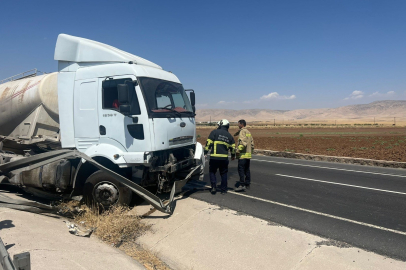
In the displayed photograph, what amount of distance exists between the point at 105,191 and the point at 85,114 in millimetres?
1662

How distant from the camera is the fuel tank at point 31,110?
6.76 m

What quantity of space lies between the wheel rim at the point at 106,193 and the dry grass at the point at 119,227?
17 centimetres

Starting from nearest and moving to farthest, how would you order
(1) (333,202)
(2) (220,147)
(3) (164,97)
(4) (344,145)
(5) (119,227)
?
1. (5) (119,227)
2. (3) (164,97)
3. (1) (333,202)
4. (2) (220,147)
5. (4) (344,145)

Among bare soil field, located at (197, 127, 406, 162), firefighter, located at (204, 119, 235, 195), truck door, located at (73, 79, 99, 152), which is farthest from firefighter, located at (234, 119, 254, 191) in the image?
bare soil field, located at (197, 127, 406, 162)

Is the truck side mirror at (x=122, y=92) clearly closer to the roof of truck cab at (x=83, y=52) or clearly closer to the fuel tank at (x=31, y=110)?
the roof of truck cab at (x=83, y=52)

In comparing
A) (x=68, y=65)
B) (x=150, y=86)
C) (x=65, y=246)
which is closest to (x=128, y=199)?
(x=65, y=246)

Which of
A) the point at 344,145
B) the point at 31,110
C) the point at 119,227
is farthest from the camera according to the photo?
the point at 344,145

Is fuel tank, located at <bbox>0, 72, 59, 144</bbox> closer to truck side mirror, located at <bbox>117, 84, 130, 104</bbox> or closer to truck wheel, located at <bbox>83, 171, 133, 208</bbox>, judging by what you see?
truck wheel, located at <bbox>83, 171, 133, 208</bbox>

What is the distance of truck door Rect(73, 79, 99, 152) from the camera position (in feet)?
19.6

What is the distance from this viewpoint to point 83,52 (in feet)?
20.5

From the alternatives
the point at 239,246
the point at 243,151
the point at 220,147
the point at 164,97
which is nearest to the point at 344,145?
the point at 243,151

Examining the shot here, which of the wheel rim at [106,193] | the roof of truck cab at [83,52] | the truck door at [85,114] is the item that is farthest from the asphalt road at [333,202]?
the roof of truck cab at [83,52]

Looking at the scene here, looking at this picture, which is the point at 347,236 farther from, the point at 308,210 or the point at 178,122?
the point at 178,122

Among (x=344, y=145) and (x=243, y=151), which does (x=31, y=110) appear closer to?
(x=243, y=151)
